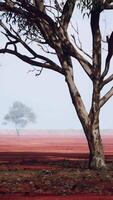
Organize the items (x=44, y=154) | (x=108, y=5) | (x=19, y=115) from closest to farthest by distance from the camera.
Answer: (x=108, y=5), (x=44, y=154), (x=19, y=115)

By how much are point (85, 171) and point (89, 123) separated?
1957 mm

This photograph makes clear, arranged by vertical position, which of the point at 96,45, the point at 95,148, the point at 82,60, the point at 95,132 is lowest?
the point at 95,148

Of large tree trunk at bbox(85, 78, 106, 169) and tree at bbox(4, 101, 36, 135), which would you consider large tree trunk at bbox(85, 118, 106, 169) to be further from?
tree at bbox(4, 101, 36, 135)

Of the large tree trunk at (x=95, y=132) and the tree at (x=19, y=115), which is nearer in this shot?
the large tree trunk at (x=95, y=132)

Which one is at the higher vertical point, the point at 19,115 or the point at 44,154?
the point at 19,115

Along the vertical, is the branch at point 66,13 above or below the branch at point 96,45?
above

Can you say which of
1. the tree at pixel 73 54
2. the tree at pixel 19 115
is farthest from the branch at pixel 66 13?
the tree at pixel 19 115

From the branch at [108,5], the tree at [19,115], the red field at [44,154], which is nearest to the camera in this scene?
the red field at [44,154]

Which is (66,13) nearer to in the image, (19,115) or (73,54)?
(73,54)

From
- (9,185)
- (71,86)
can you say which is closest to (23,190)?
(9,185)

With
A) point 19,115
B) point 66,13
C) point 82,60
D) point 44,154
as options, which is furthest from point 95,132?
point 19,115

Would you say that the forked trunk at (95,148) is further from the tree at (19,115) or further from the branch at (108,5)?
the tree at (19,115)

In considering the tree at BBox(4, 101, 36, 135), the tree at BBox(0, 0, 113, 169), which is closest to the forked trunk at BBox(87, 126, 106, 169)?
the tree at BBox(0, 0, 113, 169)

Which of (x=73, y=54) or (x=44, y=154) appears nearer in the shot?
(x=73, y=54)
